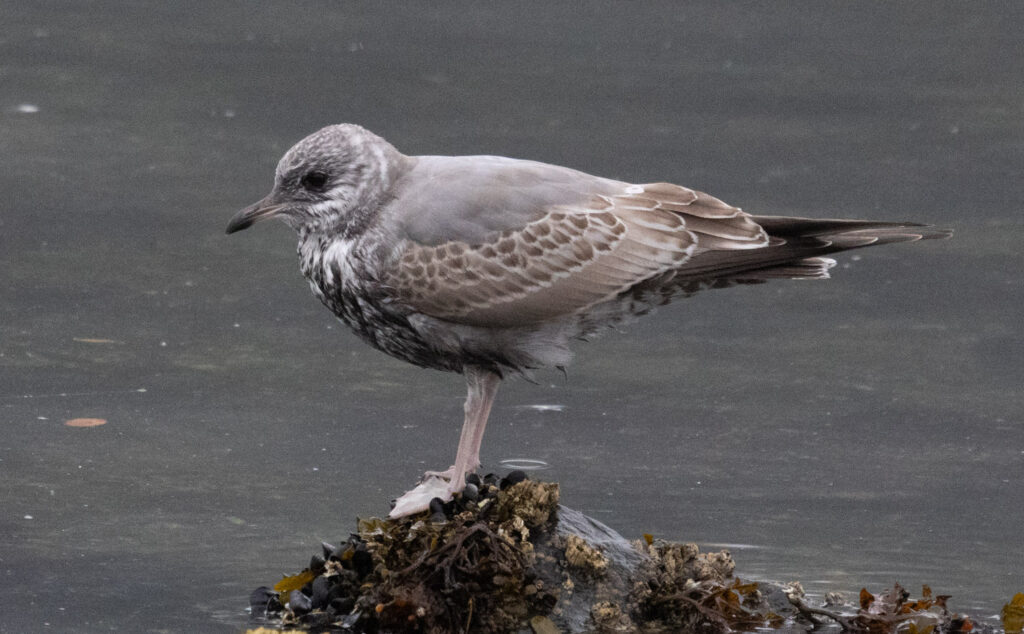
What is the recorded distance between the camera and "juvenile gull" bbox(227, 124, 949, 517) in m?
8.34

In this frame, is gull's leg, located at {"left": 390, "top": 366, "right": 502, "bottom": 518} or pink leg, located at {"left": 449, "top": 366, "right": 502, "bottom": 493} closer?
gull's leg, located at {"left": 390, "top": 366, "right": 502, "bottom": 518}

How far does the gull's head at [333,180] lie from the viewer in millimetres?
8352

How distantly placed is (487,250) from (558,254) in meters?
0.32

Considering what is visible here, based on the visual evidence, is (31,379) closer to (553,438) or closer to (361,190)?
(553,438)

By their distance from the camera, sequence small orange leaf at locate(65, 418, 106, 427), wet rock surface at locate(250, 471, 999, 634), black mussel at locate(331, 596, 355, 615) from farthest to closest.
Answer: small orange leaf at locate(65, 418, 106, 427) < black mussel at locate(331, 596, 355, 615) < wet rock surface at locate(250, 471, 999, 634)

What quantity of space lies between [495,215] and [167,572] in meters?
2.33

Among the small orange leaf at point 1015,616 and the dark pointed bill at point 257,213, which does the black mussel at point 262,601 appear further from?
the small orange leaf at point 1015,616

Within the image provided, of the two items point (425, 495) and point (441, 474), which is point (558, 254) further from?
point (425, 495)

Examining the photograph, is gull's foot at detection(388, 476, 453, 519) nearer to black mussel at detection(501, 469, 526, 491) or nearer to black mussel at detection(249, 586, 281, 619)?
black mussel at detection(501, 469, 526, 491)

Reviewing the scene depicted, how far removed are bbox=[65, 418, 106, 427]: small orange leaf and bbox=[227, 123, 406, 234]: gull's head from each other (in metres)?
3.02

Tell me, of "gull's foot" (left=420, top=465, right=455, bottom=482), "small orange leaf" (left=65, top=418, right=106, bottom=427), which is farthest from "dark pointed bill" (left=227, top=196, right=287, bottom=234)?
"small orange leaf" (left=65, top=418, right=106, bottom=427)

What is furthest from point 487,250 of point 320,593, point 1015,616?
point 1015,616

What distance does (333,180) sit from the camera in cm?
837

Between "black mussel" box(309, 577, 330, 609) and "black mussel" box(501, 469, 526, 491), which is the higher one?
"black mussel" box(501, 469, 526, 491)
